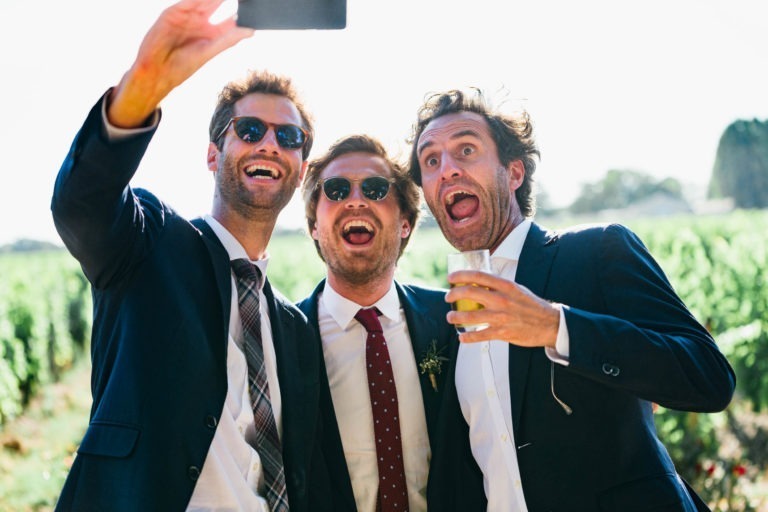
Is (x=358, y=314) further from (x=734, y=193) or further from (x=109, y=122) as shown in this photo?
(x=734, y=193)

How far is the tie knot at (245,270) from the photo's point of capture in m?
3.12

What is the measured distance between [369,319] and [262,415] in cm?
109

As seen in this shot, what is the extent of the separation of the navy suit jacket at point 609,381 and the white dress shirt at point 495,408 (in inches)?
3.5

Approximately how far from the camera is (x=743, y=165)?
92.8 metres

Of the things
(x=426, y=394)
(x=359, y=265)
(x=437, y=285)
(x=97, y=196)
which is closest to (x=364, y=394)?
(x=426, y=394)

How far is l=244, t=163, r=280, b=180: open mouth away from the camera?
335 cm

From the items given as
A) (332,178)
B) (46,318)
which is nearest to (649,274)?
(332,178)

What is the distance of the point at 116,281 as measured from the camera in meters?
2.60

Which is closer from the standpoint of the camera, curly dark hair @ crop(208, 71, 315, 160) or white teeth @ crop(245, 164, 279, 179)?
white teeth @ crop(245, 164, 279, 179)

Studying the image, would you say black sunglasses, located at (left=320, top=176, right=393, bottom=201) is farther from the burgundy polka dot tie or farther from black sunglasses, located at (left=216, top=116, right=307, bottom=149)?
the burgundy polka dot tie

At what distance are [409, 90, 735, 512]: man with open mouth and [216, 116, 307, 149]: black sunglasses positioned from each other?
0.70m

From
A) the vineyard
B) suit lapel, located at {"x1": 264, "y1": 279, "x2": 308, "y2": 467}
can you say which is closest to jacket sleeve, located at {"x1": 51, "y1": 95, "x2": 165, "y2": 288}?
suit lapel, located at {"x1": 264, "y1": 279, "x2": 308, "y2": 467}

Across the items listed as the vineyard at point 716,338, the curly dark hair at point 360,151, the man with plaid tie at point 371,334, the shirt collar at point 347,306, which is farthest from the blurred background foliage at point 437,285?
the shirt collar at point 347,306

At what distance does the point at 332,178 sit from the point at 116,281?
5.60ft
